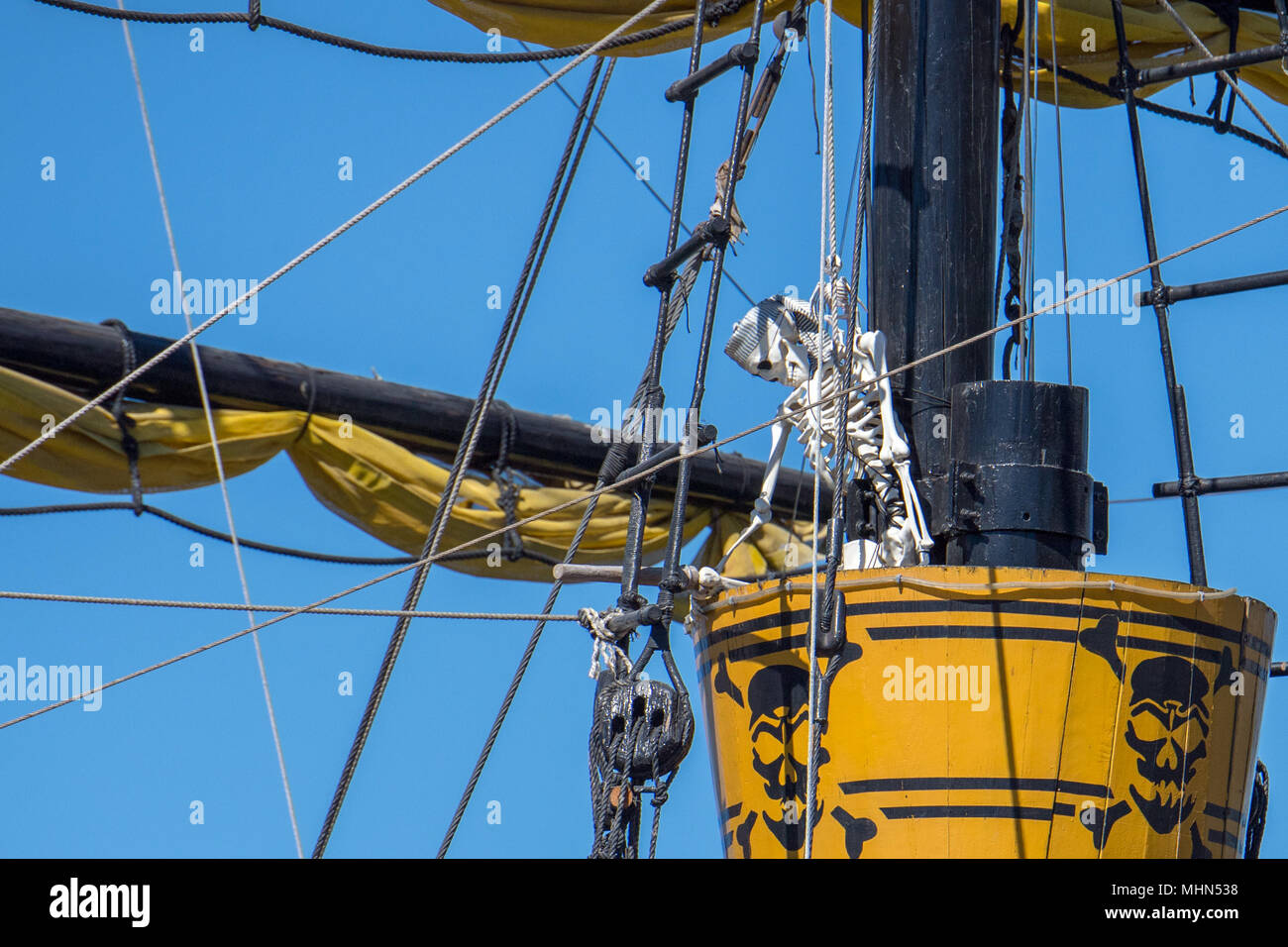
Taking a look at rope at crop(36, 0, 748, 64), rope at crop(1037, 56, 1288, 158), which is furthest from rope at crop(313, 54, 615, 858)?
rope at crop(1037, 56, 1288, 158)

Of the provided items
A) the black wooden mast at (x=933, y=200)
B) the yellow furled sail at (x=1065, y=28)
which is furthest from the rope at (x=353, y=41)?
the black wooden mast at (x=933, y=200)

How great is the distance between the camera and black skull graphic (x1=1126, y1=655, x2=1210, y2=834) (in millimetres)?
4008

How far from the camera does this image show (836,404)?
4492 millimetres

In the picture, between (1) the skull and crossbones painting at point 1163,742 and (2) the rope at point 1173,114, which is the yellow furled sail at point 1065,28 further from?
(1) the skull and crossbones painting at point 1163,742

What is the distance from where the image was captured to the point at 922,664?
12.9 ft

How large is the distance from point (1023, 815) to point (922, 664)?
0.36 meters

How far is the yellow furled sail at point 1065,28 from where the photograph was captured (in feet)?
22.0

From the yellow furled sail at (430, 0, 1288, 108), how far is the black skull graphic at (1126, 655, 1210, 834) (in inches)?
116

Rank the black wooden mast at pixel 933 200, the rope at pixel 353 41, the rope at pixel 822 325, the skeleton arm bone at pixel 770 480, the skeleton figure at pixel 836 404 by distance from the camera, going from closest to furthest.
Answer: the rope at pixel 822 325
the skeleton arm bone at pixel 770 480
the skeleton figure at pixel 836 404
the black wooden mast at pixel 933 200
the rope at pixel 353 41

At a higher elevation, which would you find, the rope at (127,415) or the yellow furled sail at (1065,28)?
the yellow furled sail at (1065,28)

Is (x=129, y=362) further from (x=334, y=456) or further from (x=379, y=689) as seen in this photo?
(x=379, y=689)

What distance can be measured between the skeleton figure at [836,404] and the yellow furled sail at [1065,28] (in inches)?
81.3

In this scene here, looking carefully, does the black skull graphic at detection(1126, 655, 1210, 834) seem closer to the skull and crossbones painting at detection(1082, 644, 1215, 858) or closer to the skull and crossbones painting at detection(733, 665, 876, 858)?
the skull and crossbones painting at detection(1082, 644, 1215, 858)
